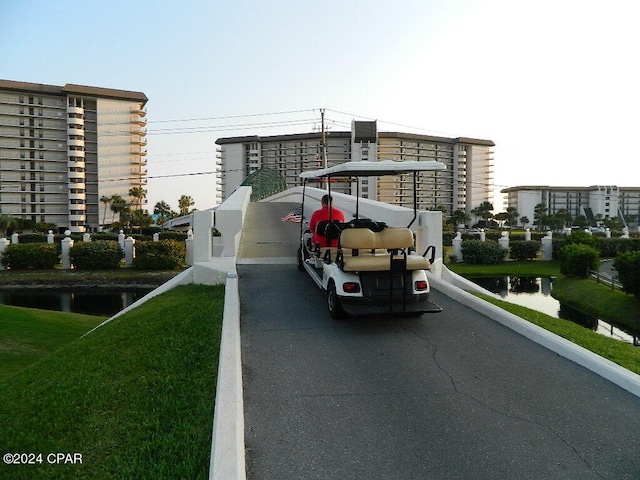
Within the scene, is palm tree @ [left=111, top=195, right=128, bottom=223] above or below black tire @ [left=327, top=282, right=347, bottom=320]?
above

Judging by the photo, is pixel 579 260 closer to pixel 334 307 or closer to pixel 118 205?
pixel 334 307

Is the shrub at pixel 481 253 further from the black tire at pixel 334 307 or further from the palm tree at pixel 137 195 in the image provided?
the palm tree at pixel 137 195

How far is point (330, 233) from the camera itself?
9523 mm

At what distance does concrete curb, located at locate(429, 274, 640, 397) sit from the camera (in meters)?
5.67

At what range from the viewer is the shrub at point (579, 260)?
27547mm

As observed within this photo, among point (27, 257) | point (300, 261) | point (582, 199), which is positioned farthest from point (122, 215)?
point (582, 199)

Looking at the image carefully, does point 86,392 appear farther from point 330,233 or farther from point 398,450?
point 330,233

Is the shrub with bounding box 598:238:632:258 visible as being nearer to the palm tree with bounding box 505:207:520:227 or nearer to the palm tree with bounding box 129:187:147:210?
the palm tree with bounding box 505:207:520:227

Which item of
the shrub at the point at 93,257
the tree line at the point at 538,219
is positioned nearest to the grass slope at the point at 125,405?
the shrub at the point at 93,257

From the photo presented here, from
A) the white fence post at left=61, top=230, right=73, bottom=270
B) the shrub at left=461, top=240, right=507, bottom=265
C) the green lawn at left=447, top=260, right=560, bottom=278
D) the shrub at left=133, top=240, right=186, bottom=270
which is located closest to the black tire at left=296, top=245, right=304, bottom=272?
the green lawn at left=447, top=260, right=560, bottom=278

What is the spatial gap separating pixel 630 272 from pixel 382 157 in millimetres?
104225

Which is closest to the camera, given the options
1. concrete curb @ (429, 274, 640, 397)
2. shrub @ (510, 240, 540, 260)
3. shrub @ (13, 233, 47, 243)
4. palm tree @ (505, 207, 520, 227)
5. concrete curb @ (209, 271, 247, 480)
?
concrete curb @ (209, 271, 247, 480)

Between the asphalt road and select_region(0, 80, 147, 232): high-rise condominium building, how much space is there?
9032cm

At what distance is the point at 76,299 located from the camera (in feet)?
87.2
